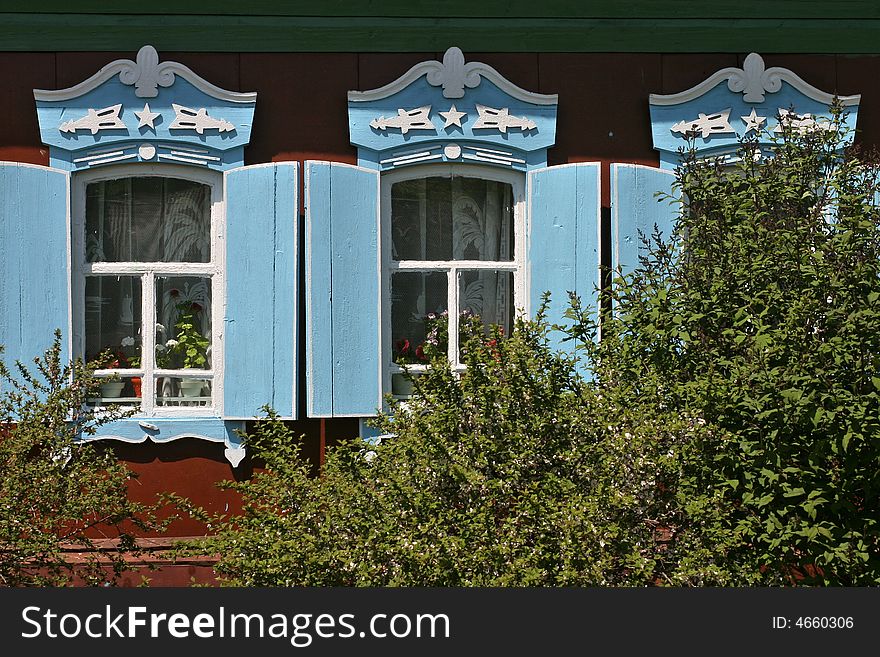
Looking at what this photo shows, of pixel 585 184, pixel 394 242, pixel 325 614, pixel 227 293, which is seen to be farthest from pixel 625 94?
pixel 325 614

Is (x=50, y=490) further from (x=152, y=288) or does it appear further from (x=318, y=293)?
(x=318, y=293)

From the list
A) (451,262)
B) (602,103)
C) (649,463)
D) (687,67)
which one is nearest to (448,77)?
(602,103)

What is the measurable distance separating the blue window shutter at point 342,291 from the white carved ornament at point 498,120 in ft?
2.25

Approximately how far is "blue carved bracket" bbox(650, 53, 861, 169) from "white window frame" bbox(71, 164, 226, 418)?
2.54 m

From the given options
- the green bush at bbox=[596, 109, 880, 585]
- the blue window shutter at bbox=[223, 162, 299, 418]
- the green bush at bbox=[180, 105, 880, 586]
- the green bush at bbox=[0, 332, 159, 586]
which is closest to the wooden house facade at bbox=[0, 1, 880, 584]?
the blue window shutter at bbox=[223, 162, 299, 418]

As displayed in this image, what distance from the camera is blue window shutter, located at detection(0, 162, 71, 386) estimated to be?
538 centimetres

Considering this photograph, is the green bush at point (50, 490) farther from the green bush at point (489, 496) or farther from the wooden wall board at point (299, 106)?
the wooden wall board at point (299, 106)

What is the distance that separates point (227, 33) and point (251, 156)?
706 millimetres

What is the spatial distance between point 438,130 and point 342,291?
3.43 feet

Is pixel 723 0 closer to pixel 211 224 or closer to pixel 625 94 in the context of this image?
pixel 625 94

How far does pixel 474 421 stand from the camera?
156 inches

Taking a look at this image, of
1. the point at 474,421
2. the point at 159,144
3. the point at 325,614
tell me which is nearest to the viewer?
the point at 325,614

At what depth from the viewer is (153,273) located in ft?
18.4

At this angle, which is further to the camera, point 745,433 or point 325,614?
point 745,433
